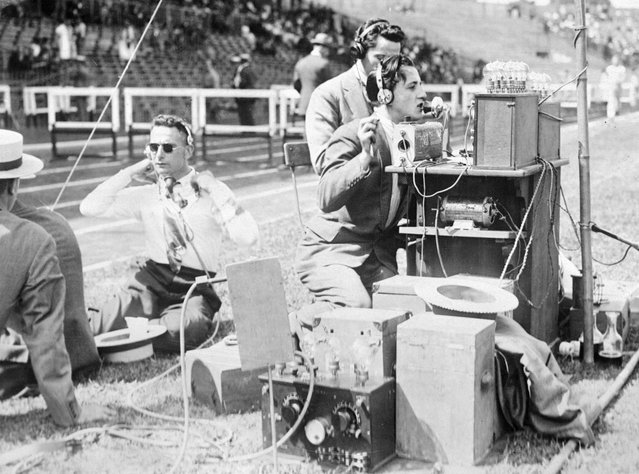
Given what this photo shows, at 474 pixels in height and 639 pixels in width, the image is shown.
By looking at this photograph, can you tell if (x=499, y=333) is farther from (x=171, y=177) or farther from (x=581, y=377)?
(x=171, y=177)

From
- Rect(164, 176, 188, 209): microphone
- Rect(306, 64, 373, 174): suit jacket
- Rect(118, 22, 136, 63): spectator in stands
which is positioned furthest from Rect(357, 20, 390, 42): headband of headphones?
Rect(118, 22, 136, 63): spectator in stands

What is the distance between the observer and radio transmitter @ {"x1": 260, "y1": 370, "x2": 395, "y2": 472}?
4059 mm

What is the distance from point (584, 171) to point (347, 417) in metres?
2.46

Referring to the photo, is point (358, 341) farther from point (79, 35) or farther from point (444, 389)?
point (79, 35)

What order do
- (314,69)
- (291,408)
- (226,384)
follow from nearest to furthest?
1. (291,408)
2. (226,384)
3. (314,69)

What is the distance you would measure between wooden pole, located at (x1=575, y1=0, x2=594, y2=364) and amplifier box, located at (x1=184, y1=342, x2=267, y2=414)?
194 cm

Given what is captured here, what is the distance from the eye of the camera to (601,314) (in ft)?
19.3

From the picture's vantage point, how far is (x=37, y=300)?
462cm

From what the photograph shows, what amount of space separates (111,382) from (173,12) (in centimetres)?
3000

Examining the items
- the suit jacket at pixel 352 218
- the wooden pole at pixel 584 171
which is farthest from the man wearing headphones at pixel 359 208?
the wooden pole at pixel 584 171

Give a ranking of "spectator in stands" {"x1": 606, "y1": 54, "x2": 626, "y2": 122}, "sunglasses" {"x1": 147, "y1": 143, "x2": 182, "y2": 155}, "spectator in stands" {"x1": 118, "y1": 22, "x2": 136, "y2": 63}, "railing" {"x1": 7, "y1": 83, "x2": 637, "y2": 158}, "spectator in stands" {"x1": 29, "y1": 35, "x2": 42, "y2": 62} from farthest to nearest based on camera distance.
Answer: "spectator in stands" {"x1": 118, "y1": 22, "x2": 136, "y2": 63}
"spectator in stands" {"x1": 606, "y1": 54, "x2": 626, "y2": 122}
"spectator in stands" {"x1": 29, "y1": 35, "x2": 42, "y2": 62}
"railing" {"x1": 7, "y1": 83, "x2": 637, "y2": 158}
"sunglasses" {"x1": 147, "y1": 143, "x2": 182, "y2": 155}

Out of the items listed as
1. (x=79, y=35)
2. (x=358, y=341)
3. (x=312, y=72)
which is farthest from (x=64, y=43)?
(x=358, y=341)

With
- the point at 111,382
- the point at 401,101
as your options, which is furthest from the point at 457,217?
the point at 111,382

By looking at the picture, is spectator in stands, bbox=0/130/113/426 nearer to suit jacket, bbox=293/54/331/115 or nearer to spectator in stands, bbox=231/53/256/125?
suit jacket, bbox=293/54/331/115
